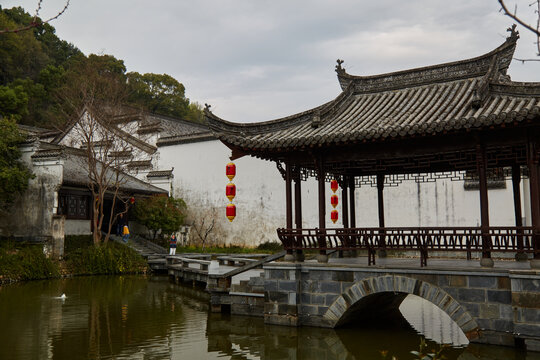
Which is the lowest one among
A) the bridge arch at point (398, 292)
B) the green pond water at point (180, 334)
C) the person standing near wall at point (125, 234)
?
the green pond water at point (180, 334)

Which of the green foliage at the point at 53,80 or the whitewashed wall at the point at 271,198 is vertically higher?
the green foliage at the point at 53,80

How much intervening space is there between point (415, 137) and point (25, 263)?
1264 cm

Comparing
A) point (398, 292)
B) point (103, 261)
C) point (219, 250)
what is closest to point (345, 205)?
point (398, 292)

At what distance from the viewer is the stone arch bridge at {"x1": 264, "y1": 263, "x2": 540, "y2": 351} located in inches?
271

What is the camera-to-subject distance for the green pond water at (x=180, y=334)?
23.3ft

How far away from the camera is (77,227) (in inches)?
724

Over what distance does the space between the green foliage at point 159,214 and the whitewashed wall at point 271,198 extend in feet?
7.77

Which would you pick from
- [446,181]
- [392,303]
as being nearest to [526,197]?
[446,181]

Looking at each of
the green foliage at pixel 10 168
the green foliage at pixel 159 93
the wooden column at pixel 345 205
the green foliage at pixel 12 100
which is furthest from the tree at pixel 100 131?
the green foliage at pixel 159 93

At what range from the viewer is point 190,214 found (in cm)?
2295

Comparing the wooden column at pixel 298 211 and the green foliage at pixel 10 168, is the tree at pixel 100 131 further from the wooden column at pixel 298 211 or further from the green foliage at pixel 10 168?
the wooden column at pixel 298 211

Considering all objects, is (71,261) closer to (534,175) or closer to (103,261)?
(103,261)

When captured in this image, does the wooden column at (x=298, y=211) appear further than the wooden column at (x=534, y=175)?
Yes

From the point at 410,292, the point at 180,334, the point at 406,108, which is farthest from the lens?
the point at 406,108
